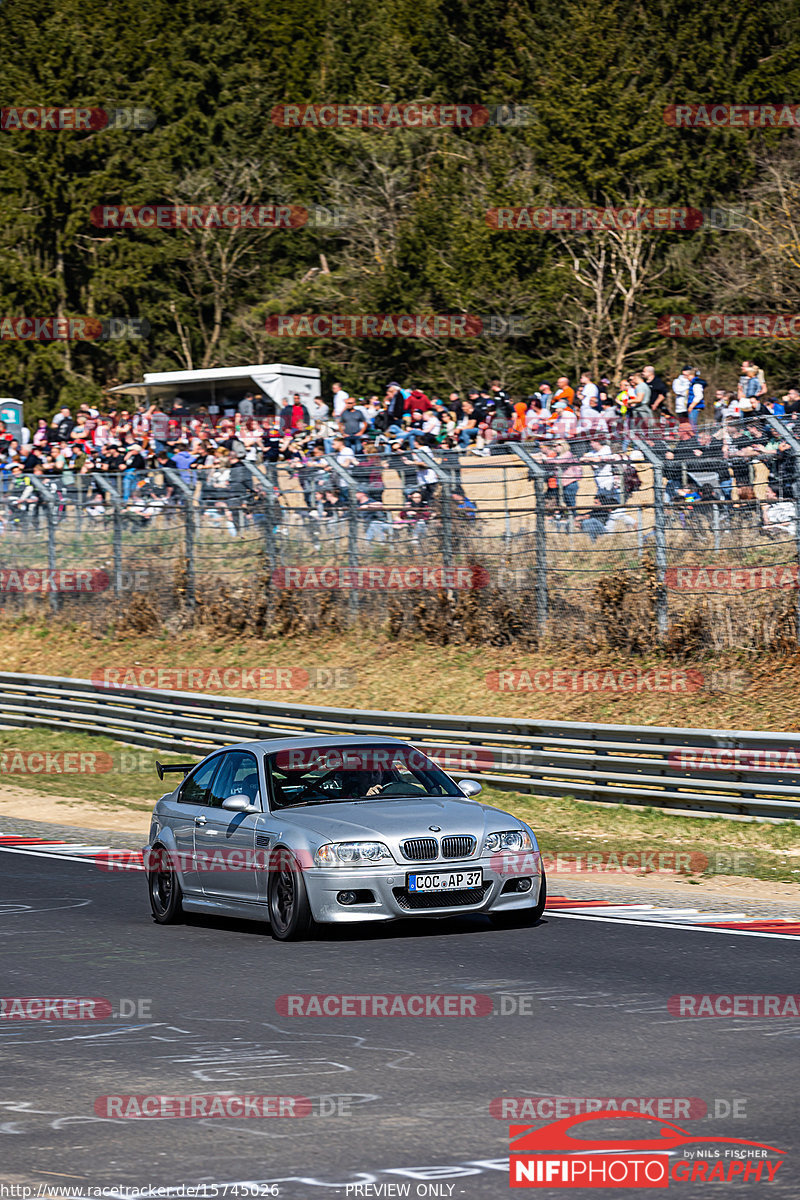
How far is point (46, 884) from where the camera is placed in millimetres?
15250

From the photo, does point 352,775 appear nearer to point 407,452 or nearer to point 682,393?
point 407,452

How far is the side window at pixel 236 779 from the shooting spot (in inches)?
482

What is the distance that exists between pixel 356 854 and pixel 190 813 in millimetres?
2161

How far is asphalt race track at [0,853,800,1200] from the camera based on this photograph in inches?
244

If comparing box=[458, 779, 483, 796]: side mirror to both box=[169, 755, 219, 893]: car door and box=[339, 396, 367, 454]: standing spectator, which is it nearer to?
box=[169, 755, 219, 893]: car door

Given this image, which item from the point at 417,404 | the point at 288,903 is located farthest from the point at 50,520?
the point at 288,903

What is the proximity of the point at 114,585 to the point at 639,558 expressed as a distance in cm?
1249

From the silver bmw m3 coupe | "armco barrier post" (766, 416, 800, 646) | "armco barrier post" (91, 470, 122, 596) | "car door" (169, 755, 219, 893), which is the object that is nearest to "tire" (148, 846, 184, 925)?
the silver bmw m3 coupe

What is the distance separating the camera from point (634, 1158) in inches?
239

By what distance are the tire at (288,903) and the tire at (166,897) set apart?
1.32m

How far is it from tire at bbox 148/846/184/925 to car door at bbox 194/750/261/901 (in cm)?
45

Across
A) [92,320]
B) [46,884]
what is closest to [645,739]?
[46,884]

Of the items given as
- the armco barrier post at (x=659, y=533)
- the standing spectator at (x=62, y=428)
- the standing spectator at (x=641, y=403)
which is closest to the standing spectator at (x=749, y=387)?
the standing spectator at (x=641, y=403)

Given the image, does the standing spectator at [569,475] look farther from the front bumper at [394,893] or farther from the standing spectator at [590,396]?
the front bumper at [394,893]
